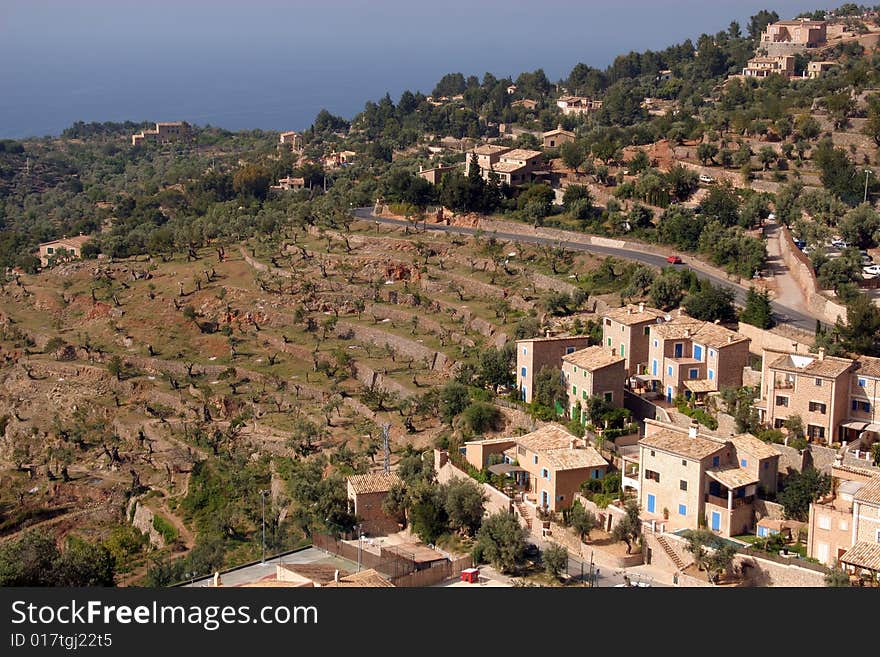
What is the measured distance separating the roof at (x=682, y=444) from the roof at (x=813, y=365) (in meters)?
3.28

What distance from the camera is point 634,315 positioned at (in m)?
34.6

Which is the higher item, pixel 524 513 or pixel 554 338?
pixel 554 338

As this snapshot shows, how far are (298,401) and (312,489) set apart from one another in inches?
366

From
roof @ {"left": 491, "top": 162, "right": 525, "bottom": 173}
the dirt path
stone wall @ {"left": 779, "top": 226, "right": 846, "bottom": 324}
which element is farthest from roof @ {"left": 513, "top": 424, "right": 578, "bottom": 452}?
roof @ {"left": 491, "top": 162, "right": 525, "bottom": 173}

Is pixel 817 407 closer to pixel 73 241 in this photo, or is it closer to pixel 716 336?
pixel 716 336

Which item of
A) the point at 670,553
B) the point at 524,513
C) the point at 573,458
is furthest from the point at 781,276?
the point at 670,553

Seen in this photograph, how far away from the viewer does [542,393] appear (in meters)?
33.5

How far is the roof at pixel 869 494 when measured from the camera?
79.2ft

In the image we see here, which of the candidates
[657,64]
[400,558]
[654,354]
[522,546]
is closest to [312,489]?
[400,558]

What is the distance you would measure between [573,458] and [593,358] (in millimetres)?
4184

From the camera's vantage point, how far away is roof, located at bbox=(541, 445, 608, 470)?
28938 mm

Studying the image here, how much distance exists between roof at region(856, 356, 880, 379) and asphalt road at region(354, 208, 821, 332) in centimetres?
445

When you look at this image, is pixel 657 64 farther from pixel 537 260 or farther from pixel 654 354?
pixel 654 354

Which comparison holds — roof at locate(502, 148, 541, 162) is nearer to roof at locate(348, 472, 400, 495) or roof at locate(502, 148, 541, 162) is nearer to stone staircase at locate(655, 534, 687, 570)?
roof at locate(348, 472, 400, 495)
